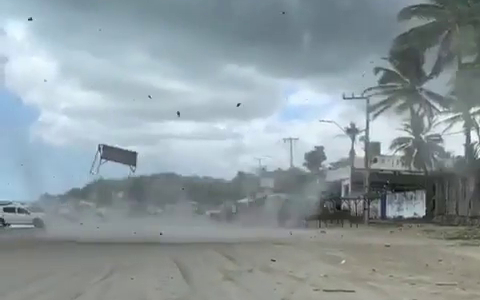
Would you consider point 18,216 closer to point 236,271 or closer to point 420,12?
point 420,12

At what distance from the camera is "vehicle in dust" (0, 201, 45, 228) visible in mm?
43781

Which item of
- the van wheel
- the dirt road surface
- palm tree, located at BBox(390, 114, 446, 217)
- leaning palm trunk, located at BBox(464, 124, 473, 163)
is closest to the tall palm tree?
palm tree, located at BBox(390, 114, 446, 217)

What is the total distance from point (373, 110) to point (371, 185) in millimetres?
8115

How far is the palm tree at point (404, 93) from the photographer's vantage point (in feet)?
166

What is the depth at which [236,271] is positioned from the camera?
15977 millimetres

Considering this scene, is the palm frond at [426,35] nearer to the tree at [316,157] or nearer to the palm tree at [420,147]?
the palm tree at [420,147]

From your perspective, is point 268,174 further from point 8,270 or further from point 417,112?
point 8,270

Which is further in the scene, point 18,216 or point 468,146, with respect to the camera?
point 468,146

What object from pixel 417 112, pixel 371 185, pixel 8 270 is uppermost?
pixel 417 112

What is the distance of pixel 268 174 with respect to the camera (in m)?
66.6

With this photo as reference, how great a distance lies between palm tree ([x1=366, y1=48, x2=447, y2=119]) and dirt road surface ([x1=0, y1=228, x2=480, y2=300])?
88.8 ft

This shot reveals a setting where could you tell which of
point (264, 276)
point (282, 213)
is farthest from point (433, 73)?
point (264, 276)

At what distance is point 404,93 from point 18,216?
26.2 meters

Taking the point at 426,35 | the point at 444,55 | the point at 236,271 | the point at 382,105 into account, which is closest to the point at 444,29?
the point at 426,35
